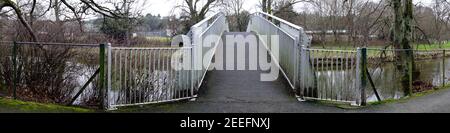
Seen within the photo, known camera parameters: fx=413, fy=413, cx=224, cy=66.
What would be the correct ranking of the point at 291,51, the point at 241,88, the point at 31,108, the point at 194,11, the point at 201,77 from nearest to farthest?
1. the point at 31,108
2. the point at 291,51
3. the point at 241,88
4. the point at 201,77
5. the point at 194,11

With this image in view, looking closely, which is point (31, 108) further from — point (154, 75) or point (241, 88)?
point (241, 88)

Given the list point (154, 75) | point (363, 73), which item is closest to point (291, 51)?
point (363, 73)

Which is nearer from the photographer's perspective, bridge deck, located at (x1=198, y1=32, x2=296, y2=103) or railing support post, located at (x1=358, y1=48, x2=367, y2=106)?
railing support post, located at (x1=358, y1=48, x2=367, y2=106)

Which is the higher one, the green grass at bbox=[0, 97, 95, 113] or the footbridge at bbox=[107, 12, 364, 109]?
the footbridge at bbox=[107, 12, 364, 109]

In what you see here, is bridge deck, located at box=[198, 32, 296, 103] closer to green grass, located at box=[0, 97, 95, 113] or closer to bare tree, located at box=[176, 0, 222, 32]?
green grass, located at box=[0, 97, 95, 113]

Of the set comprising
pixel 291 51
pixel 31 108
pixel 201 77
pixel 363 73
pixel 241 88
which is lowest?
pixel 31 108

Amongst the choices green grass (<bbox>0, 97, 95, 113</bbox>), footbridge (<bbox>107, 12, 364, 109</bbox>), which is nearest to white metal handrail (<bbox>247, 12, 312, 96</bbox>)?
footbridge (<bbox>107, 12, 364, 109</bbox>)

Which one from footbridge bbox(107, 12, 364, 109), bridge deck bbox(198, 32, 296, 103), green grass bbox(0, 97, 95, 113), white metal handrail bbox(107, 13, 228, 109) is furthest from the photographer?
bridge deck bbox(198, 32, 296, 103)

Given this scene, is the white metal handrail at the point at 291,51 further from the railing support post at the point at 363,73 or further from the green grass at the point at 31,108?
the green grass at the point at 31,108

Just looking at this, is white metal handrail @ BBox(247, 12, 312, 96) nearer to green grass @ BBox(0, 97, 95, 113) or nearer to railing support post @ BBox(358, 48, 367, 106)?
railing support post @ BBox(358, 48, 367, 106)

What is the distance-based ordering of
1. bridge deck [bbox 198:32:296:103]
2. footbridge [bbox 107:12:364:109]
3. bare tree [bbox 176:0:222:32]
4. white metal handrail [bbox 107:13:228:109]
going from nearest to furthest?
white metal handrail [bbox 107:13:228:109] → footbridge [bbox 107:12:364:109] → bridge deck [bbox 198:32:296:103] → bare tree [bbox 176:0:222:32]
